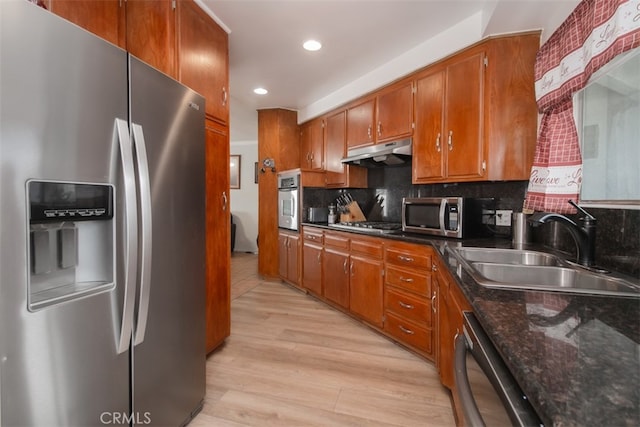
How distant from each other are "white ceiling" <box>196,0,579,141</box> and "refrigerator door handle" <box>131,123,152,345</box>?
1.41 meters

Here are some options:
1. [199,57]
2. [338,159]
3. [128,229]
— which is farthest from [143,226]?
[338,159]

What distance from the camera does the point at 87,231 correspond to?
3.40 feet

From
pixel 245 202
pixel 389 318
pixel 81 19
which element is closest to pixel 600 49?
pixel 389 318

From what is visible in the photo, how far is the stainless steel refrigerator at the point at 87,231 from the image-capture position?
2.56 feet

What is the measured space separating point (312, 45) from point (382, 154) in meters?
1.13

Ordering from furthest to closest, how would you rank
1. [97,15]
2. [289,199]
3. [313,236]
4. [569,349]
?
[289,199] → [313,236] → [97,15] → [569,349]

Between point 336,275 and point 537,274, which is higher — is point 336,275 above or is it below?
below

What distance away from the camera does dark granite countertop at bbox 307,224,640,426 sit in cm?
42

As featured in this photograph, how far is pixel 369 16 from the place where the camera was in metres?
2.12

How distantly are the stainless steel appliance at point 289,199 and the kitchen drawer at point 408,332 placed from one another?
5.81 feet

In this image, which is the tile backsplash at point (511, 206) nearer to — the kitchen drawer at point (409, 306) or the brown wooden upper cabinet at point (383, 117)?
the brown wooden upper cabinet at point (383, 117)

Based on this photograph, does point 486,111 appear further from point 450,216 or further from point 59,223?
point 59,223

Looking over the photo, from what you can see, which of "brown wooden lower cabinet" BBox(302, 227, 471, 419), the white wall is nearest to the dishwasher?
"brown wooden lower cabinet" BBox(302, 227, 471, 419)

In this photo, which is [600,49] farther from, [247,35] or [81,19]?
[81,19]
